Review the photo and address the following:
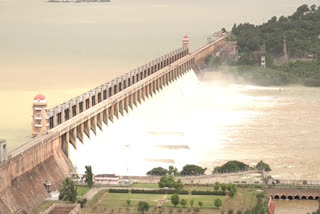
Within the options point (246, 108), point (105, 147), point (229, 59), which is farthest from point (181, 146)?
point (229, 59)

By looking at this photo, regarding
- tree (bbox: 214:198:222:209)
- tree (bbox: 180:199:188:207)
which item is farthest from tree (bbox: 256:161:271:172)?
tree (bbox: 180:199:188:207)

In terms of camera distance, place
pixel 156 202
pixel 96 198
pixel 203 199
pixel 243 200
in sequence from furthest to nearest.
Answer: pixel 243 200 < pixel 203 199 < pixel 96 198 < pixel 156 202

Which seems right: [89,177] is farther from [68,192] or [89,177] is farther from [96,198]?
[68,192]

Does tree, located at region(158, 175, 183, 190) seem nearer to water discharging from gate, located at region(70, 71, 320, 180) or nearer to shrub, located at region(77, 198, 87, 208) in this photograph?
shrub, located at region(77, 198, 87, 208)

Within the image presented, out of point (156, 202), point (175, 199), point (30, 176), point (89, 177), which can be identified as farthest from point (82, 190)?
point (175, 199)

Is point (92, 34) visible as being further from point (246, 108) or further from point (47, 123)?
point (47, 123)

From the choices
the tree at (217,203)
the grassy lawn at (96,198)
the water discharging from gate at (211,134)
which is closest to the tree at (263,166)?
the water discharging from gate at (211,134)

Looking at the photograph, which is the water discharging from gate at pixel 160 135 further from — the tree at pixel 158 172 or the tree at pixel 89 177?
the tree at pixel 89 177
